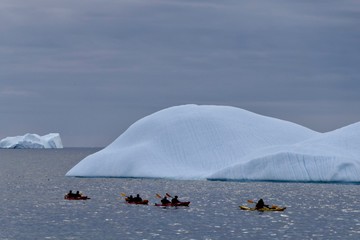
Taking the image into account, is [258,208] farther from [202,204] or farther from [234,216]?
[202,204]

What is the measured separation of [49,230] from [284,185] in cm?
6010

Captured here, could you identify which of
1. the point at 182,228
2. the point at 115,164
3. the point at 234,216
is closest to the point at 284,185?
the point at 115,164

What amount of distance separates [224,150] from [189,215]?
46.6 m

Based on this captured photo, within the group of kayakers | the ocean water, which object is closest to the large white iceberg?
the ocean water

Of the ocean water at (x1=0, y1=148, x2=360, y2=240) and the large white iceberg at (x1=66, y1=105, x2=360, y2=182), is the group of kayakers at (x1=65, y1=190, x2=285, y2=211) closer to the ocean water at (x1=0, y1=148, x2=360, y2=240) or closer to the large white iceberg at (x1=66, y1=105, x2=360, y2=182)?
the ocean water at (x1=0, y1=148, x2=360, y2=240)

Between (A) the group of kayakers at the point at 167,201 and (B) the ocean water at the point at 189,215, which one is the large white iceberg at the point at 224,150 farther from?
(A) the group of kayakers at the point at 167,201

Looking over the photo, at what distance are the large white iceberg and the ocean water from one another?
259 cm

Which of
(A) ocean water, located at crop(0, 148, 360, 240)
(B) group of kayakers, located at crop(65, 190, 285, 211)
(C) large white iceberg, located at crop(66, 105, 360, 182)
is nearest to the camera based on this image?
(A) ocean water, located at crop(0, 148, 360, 240)

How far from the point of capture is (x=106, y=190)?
108938 mm

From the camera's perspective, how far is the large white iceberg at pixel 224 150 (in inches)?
4168

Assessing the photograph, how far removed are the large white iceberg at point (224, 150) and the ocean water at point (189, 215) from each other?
2.59 meters

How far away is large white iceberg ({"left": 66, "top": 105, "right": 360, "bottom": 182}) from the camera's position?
106m

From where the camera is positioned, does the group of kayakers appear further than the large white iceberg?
No

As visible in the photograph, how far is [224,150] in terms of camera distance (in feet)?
392
